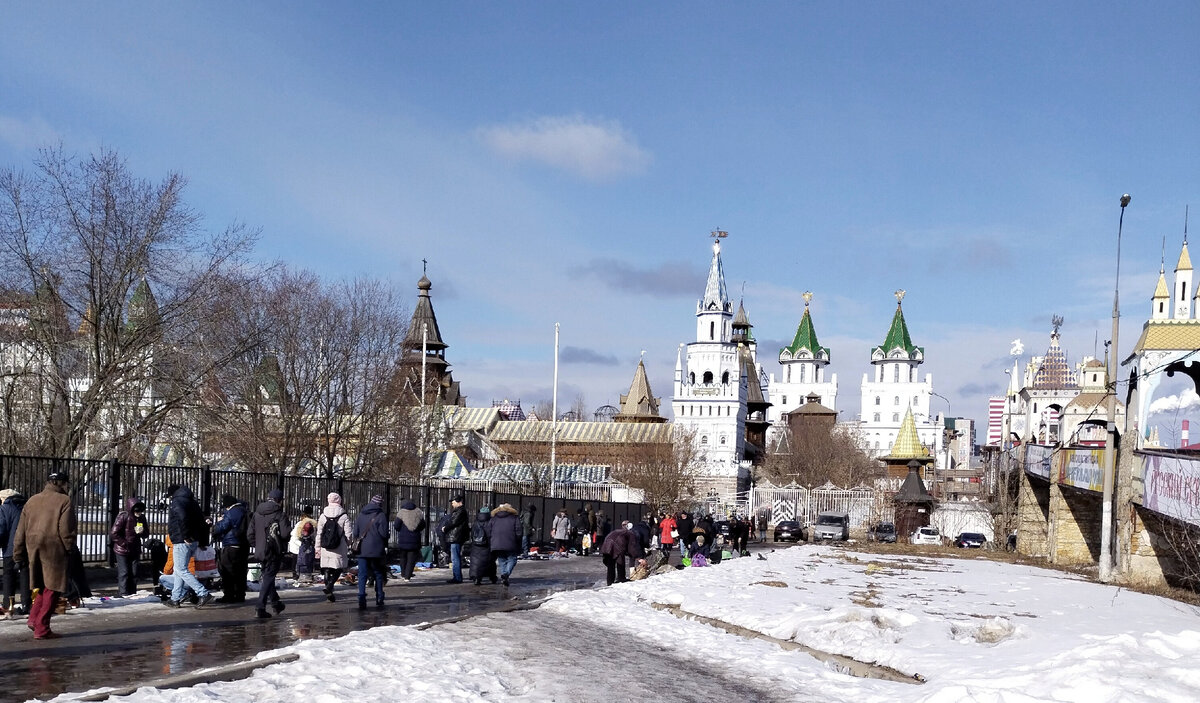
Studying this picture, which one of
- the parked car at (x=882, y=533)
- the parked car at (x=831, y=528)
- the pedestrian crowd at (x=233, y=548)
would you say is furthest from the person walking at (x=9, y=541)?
the parked car at (x=882, y=533)

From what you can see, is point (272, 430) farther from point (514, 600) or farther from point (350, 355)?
point (514, 600)

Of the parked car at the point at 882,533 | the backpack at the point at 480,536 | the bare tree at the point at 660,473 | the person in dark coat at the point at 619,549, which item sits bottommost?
the parked car at the point at 882,533

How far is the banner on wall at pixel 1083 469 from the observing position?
27891mm

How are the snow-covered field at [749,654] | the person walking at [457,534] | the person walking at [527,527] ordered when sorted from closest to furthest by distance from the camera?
A: the snow-covered field at [749,654] → the person walking at [457,534] → the person walking at [527,527]

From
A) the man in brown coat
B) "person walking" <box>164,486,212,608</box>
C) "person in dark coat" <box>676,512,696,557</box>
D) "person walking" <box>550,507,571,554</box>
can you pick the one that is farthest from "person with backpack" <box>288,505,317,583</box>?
"person walking" <box>550,507,571,554</box>

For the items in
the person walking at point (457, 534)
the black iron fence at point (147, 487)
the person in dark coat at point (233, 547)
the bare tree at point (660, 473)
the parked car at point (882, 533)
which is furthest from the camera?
the bare tree at point (660, 473)

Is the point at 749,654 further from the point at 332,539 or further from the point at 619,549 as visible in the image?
the point at 619,549

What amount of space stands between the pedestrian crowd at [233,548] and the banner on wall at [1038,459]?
16.4 metres

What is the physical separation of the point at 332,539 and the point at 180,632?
12.9 feet

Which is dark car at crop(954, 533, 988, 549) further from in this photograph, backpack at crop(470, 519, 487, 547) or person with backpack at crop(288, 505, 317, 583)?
person with backpack at crop(288, 505, 317, 583)

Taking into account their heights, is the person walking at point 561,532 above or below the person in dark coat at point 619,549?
below

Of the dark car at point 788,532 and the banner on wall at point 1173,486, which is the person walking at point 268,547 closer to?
the banner on wall at point 1173,486

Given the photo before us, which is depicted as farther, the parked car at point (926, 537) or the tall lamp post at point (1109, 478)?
the parked car at point (926, 537)

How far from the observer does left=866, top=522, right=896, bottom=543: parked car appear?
58625mm
